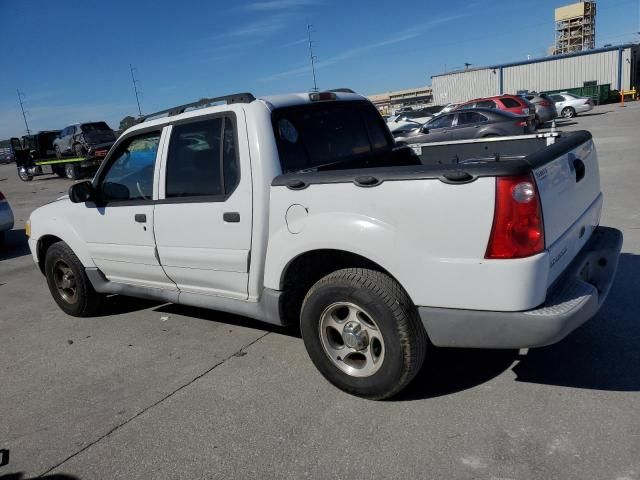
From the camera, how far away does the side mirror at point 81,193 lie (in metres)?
4.45

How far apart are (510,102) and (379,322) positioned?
62.8 feet

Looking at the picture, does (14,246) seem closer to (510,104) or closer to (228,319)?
(228,319)

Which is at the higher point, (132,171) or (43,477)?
(132,171)

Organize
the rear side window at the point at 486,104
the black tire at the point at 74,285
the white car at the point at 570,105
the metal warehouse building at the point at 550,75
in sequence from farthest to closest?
the metal warehouse building at the point at 550,75 < the white car at the point at 570,105 < the rear side window at the point at 486,104 < the black tire at the point at 74,285

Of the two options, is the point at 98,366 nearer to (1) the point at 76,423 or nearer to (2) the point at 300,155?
(1) the point at 76,423

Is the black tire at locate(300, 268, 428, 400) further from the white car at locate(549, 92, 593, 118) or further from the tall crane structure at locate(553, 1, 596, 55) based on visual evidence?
the tall crane structure at locate(553, 1, 596, 55)

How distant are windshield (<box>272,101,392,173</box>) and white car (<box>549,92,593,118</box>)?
29490mm

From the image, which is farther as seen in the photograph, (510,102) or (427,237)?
(510,102)

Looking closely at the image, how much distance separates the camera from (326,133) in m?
3.94

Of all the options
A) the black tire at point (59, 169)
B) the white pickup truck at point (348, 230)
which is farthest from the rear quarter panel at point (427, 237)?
the black tire at point (59, 169)

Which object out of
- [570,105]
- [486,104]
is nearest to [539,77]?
[570,105]

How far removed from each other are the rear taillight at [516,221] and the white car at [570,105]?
31.2 meters

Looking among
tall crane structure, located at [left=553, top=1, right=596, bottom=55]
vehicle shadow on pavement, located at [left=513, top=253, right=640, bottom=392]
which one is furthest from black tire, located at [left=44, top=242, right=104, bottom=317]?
tall crane structure, located at [left=553, top=1, right=596, bottom=55]

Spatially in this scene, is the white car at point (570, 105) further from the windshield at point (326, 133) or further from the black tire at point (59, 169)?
the windshield at point (326, 133)
